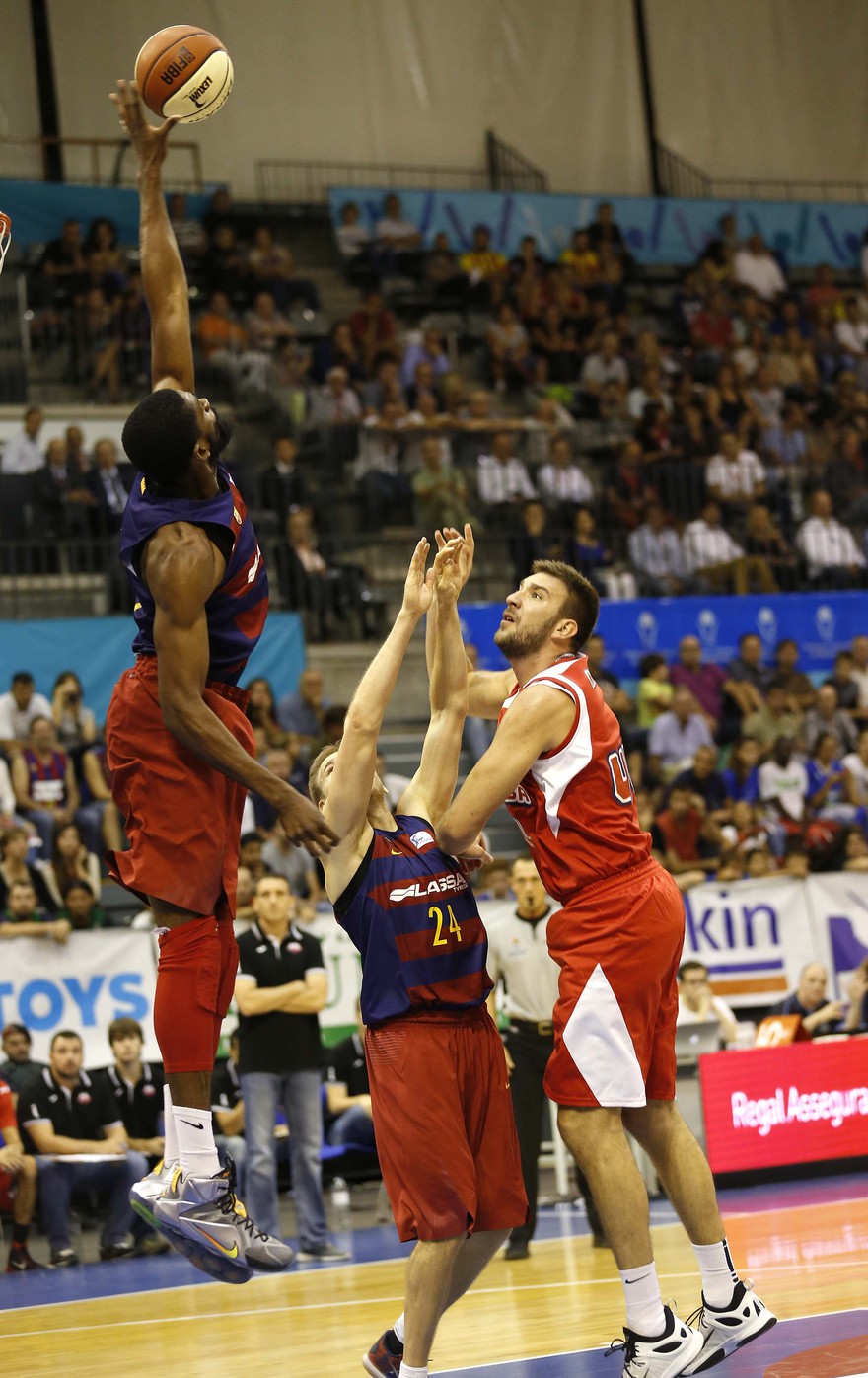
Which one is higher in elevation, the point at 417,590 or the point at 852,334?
the point at 852,334

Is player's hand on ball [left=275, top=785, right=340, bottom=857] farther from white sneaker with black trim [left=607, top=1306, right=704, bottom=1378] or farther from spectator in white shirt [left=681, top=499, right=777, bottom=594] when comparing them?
spectator in white shirt [left=681, top=499, right=777, bottom=594]

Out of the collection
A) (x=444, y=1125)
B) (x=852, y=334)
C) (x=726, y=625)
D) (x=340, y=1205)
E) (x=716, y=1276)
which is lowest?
(x=340, y=1205)

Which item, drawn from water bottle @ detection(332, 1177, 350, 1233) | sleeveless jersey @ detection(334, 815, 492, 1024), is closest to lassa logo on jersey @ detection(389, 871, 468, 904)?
sleeveless jersey @ detection(334, 815, 492, 1024)

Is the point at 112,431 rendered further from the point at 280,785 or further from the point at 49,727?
the point at 280,785

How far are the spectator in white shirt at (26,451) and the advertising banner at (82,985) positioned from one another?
6.04 meters

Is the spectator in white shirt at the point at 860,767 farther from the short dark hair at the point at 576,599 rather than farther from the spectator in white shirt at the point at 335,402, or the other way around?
the short dark hair at the point at 576,599

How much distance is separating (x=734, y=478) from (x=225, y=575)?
1499cm

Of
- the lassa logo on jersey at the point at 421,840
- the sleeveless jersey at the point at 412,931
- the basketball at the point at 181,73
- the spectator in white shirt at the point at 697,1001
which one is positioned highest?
the basketball at the point at 181,73

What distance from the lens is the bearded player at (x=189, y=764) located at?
5.14 meters

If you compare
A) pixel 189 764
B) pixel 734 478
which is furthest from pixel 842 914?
pixel 189 764

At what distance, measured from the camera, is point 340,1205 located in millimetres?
12008

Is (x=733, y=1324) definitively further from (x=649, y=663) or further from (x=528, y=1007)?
(x=649, y=663)

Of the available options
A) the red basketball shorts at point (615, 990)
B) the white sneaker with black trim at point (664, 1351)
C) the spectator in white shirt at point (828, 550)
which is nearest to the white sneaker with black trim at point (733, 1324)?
the white sneaker with black trim at point (664, 1351)

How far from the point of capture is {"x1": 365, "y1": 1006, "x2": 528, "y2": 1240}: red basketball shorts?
17.8ft
